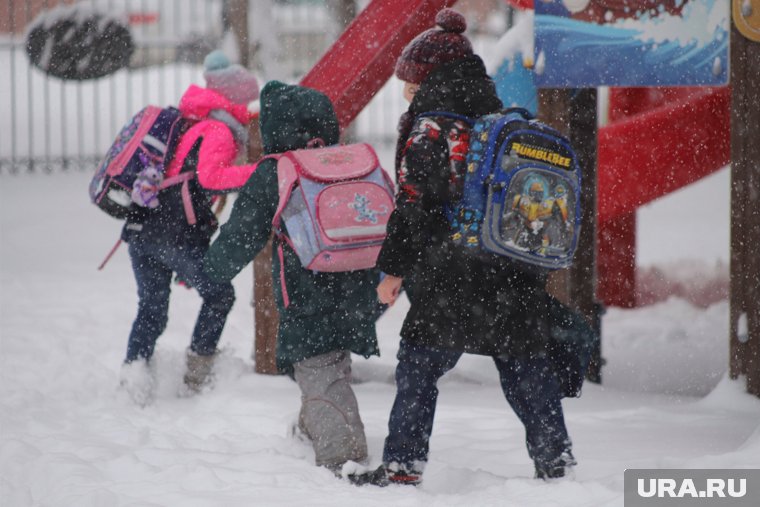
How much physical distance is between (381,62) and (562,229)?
1985 mm

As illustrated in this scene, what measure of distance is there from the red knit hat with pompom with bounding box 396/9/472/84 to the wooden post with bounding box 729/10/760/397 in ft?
5.50

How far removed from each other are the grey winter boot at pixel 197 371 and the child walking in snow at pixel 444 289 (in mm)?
1692

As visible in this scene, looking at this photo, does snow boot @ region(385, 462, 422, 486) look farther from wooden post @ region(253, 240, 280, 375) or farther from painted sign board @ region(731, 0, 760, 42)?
painted sign board @ region(731, 0, 760, 42)

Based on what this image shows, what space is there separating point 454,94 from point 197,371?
2.23 m

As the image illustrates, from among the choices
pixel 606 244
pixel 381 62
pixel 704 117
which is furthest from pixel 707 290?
pixel 381 62

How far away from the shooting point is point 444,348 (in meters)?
3.31

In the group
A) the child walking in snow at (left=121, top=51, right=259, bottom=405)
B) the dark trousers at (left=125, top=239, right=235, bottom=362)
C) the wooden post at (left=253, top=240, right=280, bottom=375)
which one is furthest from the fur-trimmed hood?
the wooden post at (left=253, top=240, right=280, bottom=375)

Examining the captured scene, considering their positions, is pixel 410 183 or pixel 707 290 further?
pixel 707 290

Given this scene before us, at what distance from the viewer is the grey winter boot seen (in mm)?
4941

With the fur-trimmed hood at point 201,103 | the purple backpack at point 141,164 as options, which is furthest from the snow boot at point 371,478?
the fur-trimmed hood at point 201,103

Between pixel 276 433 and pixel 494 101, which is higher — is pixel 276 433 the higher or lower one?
the lower one

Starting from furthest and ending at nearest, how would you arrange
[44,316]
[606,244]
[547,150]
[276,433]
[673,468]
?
[606,244]
[44,316]
[276,433]
[673,468]
[547,150]

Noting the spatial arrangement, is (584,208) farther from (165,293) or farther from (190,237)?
(165,293)

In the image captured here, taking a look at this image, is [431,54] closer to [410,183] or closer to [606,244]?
[410,183]
